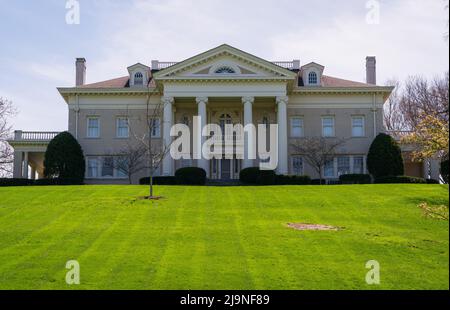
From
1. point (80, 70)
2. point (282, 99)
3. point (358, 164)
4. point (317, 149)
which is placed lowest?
point (358, 164)

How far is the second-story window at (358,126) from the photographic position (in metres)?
47.8

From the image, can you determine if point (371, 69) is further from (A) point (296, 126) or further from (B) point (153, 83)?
(B) point (153, 83)

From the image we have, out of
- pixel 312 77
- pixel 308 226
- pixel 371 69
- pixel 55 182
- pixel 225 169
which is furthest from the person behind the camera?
pixel 371 69

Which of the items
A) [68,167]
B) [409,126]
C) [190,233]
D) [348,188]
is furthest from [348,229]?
[409,126]

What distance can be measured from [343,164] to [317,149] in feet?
13.6

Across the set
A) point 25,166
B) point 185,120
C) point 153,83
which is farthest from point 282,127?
point 25,166

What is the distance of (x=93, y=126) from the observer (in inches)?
1896

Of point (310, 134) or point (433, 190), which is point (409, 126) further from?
point (433, 190)

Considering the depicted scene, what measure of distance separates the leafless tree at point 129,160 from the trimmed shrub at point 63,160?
3244 mm

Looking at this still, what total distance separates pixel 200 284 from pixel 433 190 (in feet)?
70.0

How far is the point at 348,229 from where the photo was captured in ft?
67.6

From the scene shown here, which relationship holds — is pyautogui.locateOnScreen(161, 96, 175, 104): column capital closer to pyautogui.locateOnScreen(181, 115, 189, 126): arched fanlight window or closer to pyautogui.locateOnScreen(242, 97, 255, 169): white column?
pyautogui.locateOnScreen(181, 115, 189, 126): arched fanlight window

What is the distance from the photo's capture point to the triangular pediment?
143 feet
